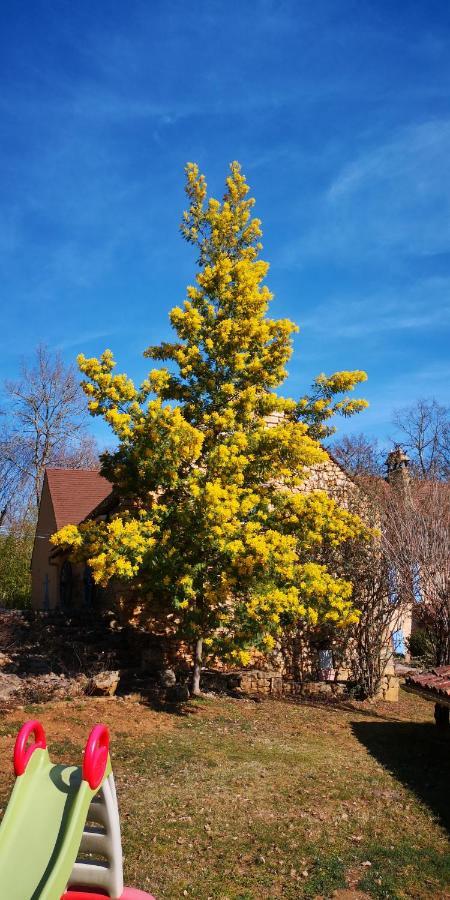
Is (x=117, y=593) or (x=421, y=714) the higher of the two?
(x=117, y=593)

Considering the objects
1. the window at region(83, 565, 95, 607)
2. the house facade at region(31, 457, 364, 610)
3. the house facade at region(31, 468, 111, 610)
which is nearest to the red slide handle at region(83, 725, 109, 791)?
the house facade at region(31, 457, 364, 610)

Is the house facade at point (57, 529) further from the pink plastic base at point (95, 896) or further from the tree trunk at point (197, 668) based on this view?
the pink plastic base at point (95, 896)

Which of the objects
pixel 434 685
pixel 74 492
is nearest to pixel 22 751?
pixel 434 685

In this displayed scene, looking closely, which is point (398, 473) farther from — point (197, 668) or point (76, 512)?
point (76, 512)

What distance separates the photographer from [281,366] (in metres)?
12.4

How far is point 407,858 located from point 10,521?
104 ft

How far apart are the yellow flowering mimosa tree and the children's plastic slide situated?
19.1ft

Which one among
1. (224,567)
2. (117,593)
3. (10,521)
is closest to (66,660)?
(117,593)

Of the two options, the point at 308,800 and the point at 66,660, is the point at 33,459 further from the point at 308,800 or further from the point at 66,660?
the point at 308,800

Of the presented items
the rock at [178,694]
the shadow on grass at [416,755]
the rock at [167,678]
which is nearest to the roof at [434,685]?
the shadow on grass at [416,755]

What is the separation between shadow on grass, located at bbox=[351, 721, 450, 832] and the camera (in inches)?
320

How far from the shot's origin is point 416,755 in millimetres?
10016

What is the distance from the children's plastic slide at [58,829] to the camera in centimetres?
369

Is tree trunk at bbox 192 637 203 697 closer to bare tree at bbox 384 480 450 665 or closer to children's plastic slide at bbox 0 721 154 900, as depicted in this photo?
bare tree at bbox 384 480 450 665
